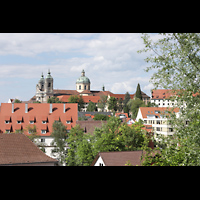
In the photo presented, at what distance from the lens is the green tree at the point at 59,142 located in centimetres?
2198

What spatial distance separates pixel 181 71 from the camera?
3365 millimetres

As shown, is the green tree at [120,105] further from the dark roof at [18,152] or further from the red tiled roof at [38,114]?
the dark roof at [18,152]

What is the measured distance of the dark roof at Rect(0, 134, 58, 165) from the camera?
568 inches

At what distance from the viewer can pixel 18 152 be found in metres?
14.8

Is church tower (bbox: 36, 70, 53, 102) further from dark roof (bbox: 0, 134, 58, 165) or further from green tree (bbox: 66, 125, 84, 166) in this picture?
dark roof (bbox: 0, 134, 58, 165)

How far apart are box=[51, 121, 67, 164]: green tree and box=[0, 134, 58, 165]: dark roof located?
20.6ft

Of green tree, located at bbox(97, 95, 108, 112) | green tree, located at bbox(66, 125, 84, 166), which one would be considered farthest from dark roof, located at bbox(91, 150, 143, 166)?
green tree, located at bbox(97, 95, 108, 112)

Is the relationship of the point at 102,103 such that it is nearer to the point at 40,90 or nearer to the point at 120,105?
the point at 120,105

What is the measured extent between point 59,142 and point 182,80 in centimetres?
1976

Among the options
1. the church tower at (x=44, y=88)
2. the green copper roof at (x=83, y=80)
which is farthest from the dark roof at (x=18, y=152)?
the green copper roof at (x=83, y=80)

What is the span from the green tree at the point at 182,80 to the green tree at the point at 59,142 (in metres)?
18.6
